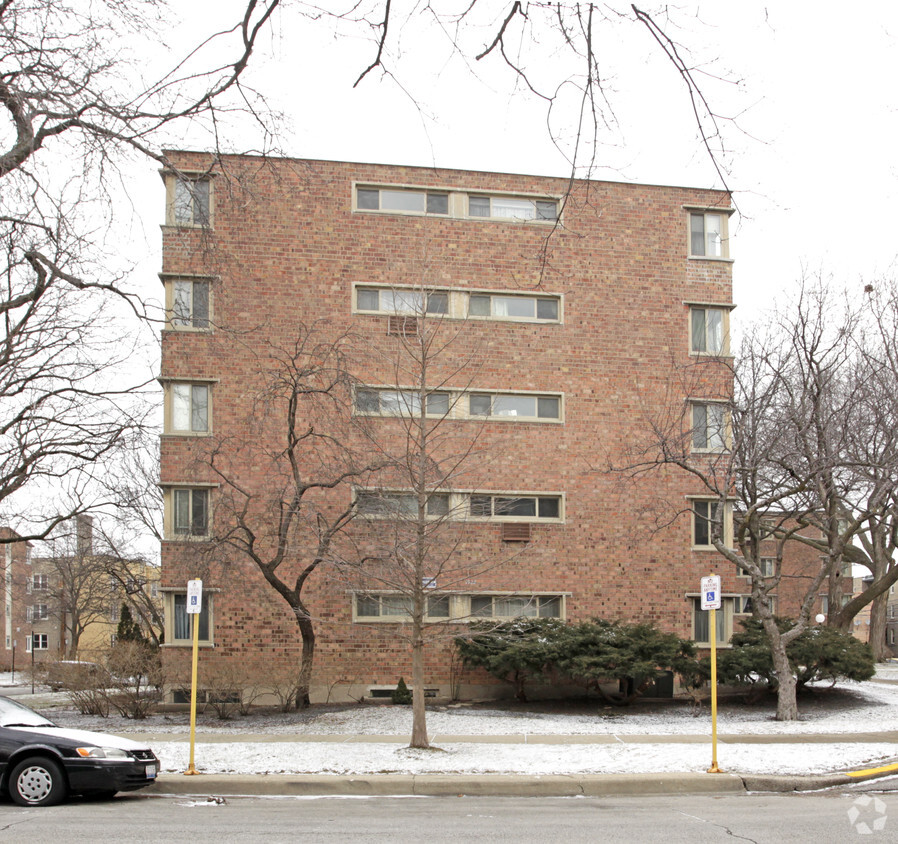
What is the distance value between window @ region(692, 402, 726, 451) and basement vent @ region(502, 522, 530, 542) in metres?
4.82

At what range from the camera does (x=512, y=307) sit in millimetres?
26422

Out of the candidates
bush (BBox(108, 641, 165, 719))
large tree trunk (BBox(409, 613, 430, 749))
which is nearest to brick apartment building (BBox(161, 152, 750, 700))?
bush (BBox(108, 641, 165, 719))

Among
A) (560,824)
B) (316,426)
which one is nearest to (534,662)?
(316,426)

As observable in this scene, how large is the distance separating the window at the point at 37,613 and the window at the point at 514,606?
52.9 meters

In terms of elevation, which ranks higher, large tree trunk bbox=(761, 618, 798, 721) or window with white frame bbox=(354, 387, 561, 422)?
window with white frame bbox=(354, 387, 561, 422)

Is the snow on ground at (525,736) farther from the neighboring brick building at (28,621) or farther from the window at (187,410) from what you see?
the neighboring brick building at (28,621)

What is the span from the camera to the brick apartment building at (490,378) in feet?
80.7

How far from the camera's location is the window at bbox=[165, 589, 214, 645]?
79.5 ft

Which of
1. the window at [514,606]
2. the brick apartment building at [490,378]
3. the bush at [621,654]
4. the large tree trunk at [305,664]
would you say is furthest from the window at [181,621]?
the bush at [621,654]

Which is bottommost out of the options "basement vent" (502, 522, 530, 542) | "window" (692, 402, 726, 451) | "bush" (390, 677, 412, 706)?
"bush" (390, 677, 412, 706)

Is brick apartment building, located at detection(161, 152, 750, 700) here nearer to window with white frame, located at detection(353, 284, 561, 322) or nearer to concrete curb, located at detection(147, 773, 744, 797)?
window with white frame, located at detection(353, 284, 561, 322)

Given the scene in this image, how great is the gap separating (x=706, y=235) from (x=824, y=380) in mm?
7283

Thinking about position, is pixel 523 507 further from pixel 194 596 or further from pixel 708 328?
pixel 194 596

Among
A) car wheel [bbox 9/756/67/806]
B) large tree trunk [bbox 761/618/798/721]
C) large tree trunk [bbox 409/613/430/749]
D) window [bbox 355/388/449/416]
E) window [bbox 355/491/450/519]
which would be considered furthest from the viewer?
window [bbox 355/388/449/416]
